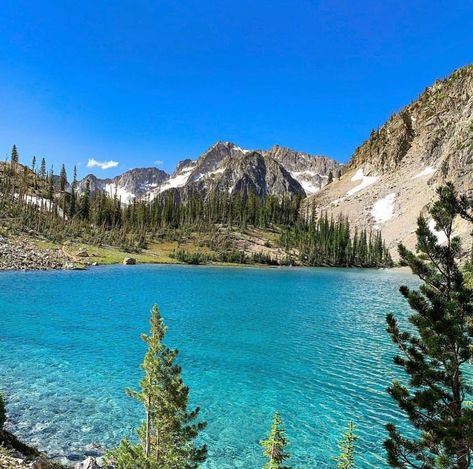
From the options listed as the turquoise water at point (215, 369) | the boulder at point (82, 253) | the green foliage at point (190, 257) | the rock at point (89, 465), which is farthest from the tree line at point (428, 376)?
the green foliage at point (190, 257)

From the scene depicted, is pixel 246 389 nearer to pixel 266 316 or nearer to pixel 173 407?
pixel 173 407

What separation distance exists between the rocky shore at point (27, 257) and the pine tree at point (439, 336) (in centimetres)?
10819

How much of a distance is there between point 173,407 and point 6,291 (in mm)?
66950

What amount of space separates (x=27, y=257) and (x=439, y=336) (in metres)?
118

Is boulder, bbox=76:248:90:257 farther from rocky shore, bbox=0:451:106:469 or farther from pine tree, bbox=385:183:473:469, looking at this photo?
pine tree, bbox=385:183:473:469

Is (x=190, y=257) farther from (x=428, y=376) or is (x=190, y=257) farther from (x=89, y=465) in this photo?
(x=428, y=376)

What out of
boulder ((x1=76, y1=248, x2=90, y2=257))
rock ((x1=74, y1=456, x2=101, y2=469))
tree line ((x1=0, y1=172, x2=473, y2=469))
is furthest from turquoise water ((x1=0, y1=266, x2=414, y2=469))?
boulder ((x1=76, y1=248, x2=90, y2=257))

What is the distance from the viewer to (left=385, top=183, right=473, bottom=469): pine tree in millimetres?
11328

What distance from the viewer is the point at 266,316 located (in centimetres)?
6125

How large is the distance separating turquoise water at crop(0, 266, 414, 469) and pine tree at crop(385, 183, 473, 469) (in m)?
9.53

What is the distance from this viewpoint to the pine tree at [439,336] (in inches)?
446

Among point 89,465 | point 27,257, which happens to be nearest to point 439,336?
point 89,465

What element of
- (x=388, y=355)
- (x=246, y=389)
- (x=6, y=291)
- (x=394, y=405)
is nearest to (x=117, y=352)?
(x=246, y=389)

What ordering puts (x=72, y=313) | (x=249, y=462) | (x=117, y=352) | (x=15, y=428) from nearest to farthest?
(x=249, y=462), (x=15, y=428), (x=117, y=352), (x=72, y=313)
